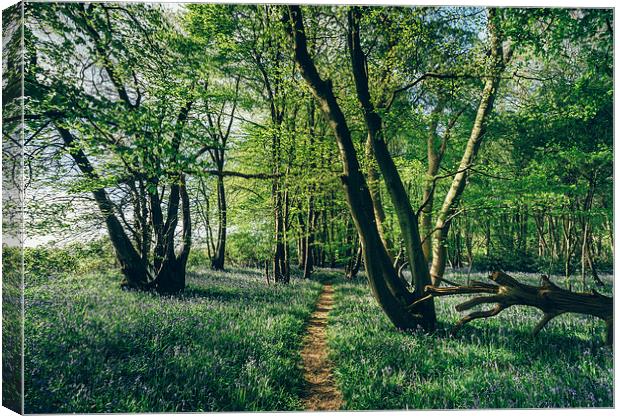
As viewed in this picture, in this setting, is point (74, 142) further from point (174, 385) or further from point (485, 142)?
point (485, 142)

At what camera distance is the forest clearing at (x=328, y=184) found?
4098mm

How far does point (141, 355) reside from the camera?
13.2ft

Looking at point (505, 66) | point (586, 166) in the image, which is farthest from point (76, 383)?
point (586, 166)

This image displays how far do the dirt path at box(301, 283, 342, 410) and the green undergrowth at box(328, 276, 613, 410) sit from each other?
0.12 metres

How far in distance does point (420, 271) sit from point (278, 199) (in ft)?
10.1

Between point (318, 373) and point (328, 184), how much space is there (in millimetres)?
3227

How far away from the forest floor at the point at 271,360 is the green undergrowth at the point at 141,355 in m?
0.01

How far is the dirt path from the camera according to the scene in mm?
4074

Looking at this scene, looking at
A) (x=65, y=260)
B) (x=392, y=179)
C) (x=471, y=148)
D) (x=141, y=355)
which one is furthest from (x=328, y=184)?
(x=65, y=260)

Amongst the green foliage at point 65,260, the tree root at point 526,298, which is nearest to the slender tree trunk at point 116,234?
the green foliage at point 65,260

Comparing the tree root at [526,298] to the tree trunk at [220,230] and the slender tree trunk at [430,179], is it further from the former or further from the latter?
the tree trunk at [220,230]

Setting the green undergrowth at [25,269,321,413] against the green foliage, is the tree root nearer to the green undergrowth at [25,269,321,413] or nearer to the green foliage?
the green undergrowth at [25,269,321,413]

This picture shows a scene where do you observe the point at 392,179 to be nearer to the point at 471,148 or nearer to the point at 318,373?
the point at 471,148

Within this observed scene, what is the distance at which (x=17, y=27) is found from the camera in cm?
422
